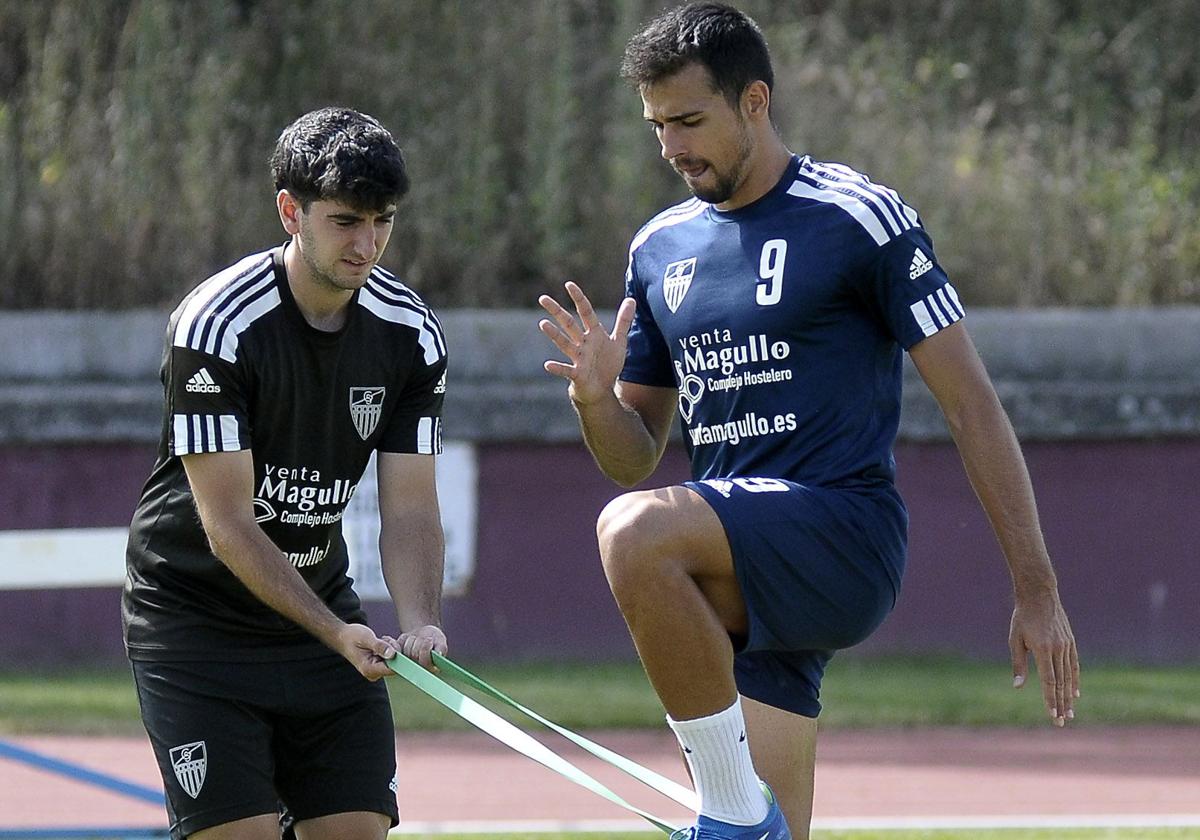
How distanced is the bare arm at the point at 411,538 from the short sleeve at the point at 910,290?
4.09 ft

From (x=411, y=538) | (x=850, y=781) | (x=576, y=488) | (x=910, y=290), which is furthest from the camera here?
(x=576, y=488)

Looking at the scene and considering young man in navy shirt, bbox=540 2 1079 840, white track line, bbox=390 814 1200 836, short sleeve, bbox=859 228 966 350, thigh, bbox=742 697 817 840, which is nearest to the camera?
young man in navy shirt, bbox=540 2 1079 840

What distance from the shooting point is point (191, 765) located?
14.2ft

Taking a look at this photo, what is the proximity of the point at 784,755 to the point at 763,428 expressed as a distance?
2.68 ft

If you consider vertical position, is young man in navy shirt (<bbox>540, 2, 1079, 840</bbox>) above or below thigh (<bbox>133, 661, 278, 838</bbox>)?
above

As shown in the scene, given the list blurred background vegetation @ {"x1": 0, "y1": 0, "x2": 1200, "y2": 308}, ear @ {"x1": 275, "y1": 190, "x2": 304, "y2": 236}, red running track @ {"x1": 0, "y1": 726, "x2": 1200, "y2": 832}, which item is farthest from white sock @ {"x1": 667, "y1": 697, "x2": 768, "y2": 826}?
blurred background vegetation @ {"x1": 0, "y1": 0, "x2": 1200, "y2": 308}

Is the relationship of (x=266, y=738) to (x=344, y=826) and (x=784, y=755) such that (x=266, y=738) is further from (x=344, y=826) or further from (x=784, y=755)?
(x=784, y=755)

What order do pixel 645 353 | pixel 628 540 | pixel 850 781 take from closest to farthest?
pixel 628 540, pixel 645 353, pixel 850 781

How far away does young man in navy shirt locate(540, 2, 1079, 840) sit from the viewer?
3.93 m

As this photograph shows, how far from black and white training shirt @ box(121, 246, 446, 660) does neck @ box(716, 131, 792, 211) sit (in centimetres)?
87

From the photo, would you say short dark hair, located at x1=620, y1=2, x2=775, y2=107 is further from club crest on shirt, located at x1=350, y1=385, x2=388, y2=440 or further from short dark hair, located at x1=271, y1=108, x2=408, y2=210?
club crest on shirt, located at x1=350, y1=385, x2=388, y2=440

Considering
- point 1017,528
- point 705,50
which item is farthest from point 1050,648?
point 705,50

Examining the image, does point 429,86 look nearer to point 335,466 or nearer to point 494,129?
point 494,129

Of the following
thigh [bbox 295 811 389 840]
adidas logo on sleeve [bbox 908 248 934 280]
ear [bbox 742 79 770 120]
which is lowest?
thigh [bbox 295 811 389 840]
